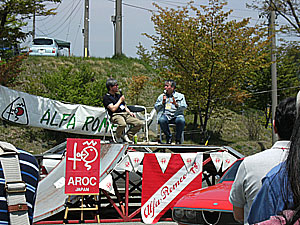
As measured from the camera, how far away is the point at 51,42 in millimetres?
31297

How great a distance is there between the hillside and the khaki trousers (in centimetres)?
779

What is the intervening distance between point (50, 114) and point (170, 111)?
7.43 metres

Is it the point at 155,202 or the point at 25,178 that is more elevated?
the point at 25,178

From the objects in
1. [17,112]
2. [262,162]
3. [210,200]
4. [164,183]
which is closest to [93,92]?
[17,112]

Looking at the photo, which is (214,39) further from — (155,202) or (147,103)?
(155,202)

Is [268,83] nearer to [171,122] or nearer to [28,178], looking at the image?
[171,122]

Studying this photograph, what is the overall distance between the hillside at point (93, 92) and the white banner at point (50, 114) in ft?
4.15

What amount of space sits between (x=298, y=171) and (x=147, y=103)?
23463 mm

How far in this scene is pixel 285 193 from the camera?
5.66ft

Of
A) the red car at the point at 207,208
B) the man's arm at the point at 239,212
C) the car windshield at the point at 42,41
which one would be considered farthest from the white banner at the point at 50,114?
the car windshield at the point at 42,41

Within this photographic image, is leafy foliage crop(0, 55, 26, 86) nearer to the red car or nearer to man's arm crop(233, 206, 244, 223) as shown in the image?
the red car

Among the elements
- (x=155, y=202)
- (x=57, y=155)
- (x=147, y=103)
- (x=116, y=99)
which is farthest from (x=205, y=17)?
(x=155, y=202)

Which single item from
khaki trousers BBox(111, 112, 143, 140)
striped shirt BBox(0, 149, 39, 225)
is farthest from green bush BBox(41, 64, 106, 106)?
striped shirt BBox(0, 149, 39, 225)

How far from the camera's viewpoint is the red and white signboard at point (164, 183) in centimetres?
789
